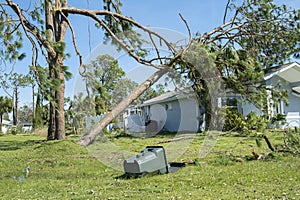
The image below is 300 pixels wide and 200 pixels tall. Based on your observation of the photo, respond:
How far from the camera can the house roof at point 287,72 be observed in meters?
16.8

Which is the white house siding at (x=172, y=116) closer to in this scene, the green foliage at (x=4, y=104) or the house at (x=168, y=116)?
the house at (x=168, y=116)

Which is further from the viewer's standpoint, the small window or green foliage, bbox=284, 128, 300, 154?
the small window

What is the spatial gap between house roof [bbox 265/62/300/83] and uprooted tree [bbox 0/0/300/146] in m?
0.47

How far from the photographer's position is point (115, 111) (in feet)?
36.7

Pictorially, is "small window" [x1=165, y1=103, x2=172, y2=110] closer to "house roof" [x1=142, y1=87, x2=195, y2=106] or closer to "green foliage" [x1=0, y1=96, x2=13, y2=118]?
"house roof" [x1=142, y1=87, x2=195, y2=106]

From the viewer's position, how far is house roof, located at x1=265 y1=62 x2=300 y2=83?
55.1 feet

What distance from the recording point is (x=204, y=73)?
10.2m

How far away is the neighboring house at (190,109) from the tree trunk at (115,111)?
84.8 inches

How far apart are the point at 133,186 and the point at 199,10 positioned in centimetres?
784

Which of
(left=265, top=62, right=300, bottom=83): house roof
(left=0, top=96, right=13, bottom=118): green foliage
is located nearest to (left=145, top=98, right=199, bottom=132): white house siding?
(left=265, top=62, right=300, bottom=83): house roof

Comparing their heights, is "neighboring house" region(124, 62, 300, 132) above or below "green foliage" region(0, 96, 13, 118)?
below

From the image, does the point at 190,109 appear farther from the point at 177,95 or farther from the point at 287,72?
the point at 287,72

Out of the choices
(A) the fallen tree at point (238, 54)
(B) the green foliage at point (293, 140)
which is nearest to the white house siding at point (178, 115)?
(A) the fallen tree at point (238, 54)

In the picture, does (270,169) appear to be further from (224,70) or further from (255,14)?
(255,14)
